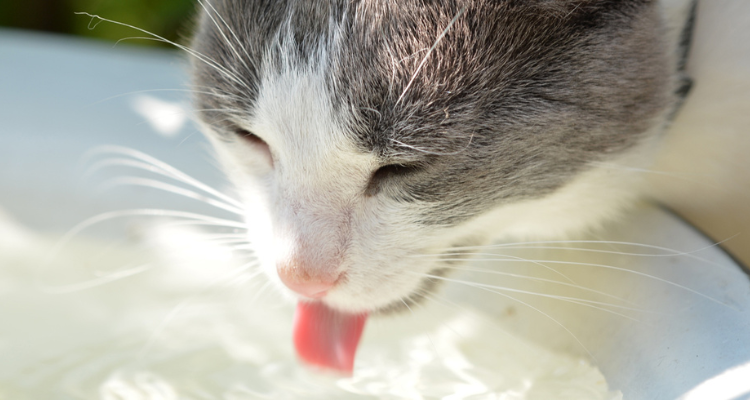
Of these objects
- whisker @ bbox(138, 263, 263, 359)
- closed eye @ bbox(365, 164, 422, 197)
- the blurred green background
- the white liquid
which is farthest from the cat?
the blurred green background

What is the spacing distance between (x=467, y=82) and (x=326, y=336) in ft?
1.37

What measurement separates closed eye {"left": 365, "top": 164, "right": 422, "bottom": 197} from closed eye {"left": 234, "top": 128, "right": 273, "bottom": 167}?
0.56 feet

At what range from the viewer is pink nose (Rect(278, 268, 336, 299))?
0.81 m

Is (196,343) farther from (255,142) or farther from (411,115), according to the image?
(411,115)

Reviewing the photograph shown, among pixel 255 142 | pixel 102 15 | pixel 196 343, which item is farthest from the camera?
pixel 102 15

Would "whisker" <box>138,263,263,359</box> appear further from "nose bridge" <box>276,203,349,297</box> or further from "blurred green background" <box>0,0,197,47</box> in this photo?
"blurred green background" <box>0,0,197,47</box>

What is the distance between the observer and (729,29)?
97 centimetres

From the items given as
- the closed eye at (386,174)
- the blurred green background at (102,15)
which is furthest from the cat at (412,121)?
the blurred green background at (102,15)

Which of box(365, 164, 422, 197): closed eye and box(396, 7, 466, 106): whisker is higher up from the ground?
box(396, 7, 466, 106): whisker

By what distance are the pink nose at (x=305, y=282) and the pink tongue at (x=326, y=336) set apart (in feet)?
0.39

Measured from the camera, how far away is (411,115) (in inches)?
29.9

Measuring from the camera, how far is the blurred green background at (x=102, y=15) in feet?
8.03

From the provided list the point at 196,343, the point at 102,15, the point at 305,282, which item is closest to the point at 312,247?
the point at 305,282

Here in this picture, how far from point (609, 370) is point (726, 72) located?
1.53 feet
